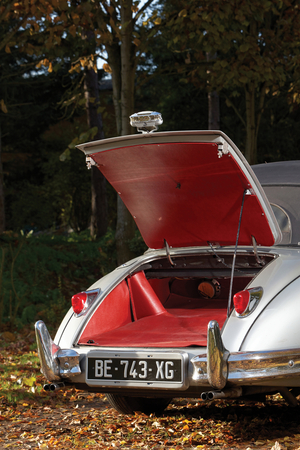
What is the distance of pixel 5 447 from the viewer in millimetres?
3686

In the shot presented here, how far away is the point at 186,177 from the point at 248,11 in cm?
594

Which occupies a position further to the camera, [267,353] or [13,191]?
[13,191]

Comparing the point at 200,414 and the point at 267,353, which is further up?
the point at 267,353

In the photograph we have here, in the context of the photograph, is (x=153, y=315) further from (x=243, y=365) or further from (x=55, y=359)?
(x=243, y=365)

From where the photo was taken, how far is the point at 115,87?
9.98 m

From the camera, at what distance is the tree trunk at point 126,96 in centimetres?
931

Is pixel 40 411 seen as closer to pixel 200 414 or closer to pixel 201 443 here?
pixel 200 414

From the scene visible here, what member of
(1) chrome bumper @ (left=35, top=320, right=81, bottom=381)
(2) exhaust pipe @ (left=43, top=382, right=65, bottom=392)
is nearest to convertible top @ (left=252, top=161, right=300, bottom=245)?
(1) chrome bumper @ (left=35, top=320, right=81, bottom=381)

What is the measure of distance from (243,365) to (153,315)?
4.74 ft

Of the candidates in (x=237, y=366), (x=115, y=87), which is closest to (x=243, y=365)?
(x=237, y=366)

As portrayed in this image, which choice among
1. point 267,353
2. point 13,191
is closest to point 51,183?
point 13,191

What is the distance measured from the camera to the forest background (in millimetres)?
8867

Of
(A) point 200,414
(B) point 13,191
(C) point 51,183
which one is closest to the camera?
(A) point 200,414

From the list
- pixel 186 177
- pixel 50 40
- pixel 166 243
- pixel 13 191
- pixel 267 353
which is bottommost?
pixel 13 191
